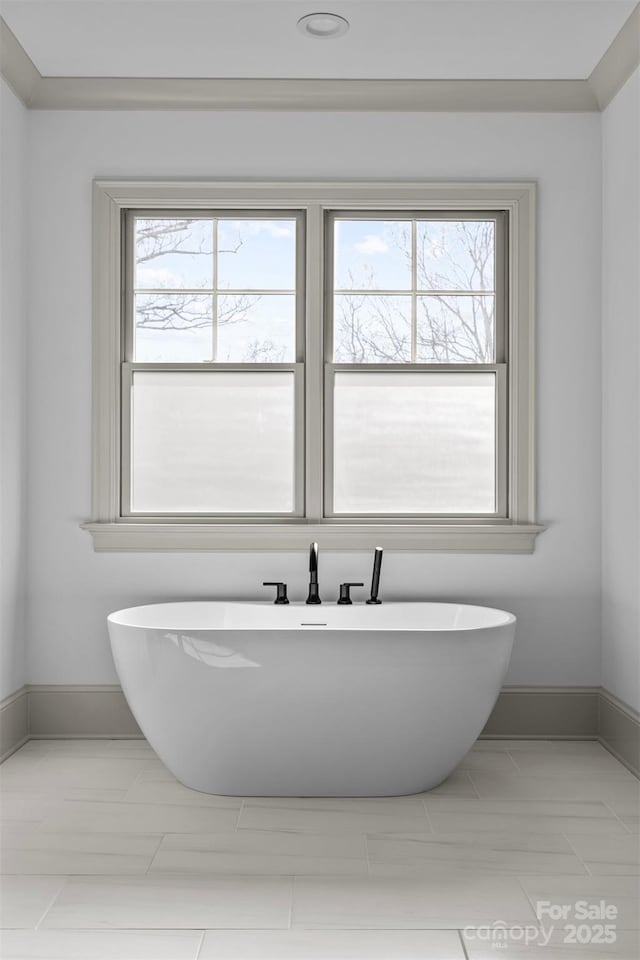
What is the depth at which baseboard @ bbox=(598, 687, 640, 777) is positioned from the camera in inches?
122

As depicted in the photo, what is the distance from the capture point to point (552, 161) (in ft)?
11.5

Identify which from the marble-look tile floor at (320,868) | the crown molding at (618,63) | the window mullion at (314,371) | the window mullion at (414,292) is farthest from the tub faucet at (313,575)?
the crown molding at (618,63)

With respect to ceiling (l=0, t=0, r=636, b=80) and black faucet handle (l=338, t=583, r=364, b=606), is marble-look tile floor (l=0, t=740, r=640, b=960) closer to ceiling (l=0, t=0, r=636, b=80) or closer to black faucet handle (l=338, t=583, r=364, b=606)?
black faucet handle (l=338, t=583, r=364, b=606)

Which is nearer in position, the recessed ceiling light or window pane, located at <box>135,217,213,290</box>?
the recessed ceiling light

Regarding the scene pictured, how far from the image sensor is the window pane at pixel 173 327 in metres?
3.59

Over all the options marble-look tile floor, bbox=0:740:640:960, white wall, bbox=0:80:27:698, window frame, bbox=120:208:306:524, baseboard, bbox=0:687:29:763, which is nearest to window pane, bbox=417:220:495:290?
window frame, bbox=120:208:306:524

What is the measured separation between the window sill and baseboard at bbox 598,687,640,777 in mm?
710

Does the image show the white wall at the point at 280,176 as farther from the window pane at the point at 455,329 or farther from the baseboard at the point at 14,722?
the window pane at the point at 455,329

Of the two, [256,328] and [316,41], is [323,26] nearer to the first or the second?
[316,41]

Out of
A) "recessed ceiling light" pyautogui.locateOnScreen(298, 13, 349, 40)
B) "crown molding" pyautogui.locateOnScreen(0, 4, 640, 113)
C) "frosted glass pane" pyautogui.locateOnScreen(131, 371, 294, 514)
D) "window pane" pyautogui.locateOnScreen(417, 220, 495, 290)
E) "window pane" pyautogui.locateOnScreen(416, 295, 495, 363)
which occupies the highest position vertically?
"recessed ceiling light" pyautogui.locateOnScreen(298, 13, 349, 40)

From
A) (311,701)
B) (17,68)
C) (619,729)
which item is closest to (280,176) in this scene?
(17,68)

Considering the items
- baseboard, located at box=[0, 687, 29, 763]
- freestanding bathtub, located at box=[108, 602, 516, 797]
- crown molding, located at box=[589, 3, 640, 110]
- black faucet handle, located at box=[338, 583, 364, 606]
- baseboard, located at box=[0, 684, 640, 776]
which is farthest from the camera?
baseboard, located at box=[0, 684, 640, 776]

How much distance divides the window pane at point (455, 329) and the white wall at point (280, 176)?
239 millimetres

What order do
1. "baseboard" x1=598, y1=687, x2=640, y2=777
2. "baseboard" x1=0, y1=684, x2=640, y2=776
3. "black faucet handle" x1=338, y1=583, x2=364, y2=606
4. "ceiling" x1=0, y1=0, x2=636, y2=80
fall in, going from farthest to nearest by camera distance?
"baseboard" x1=0, y1=684, x2=640, y2=776, "black faucet handle" x1=338, y1=583, x2=364, y2=606, "baseboard" x1=598, y1=687, x2=640, y2=777, "ceiling" x1=0, y1=0, x2=636, y2=80
